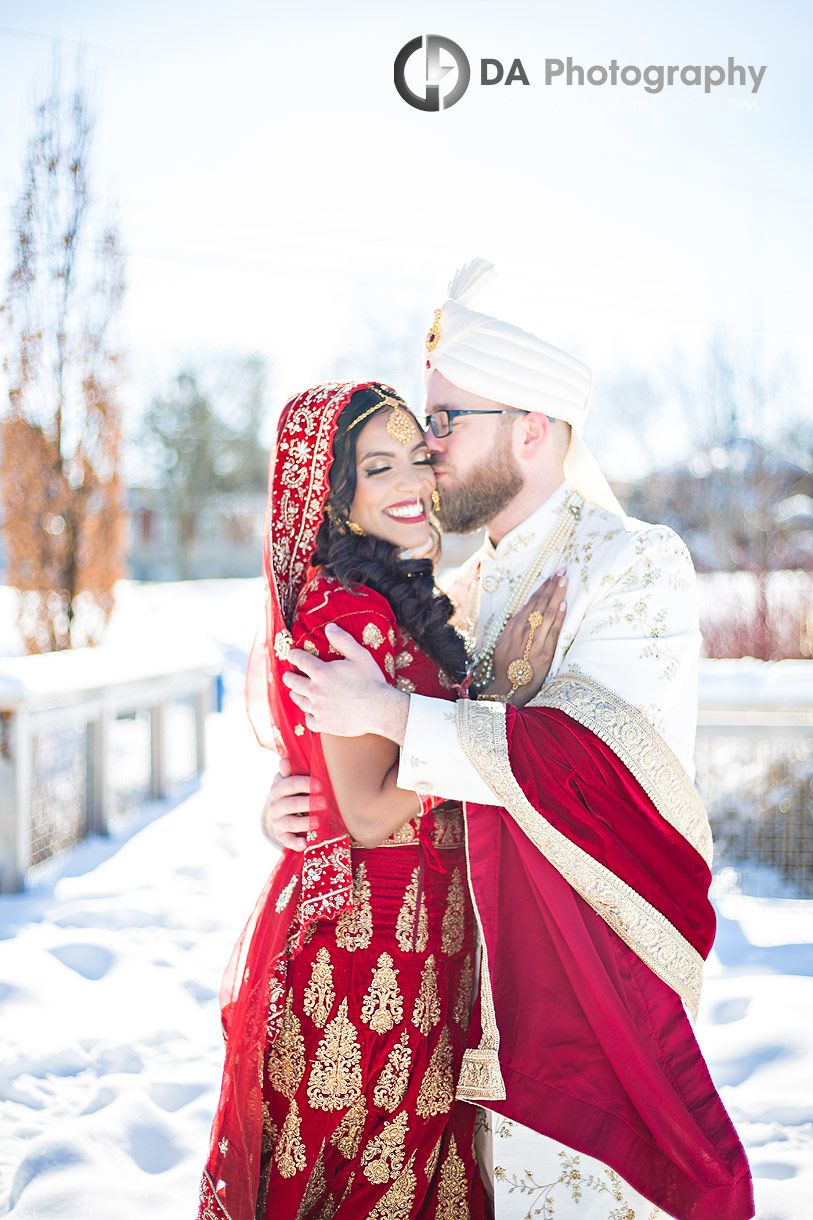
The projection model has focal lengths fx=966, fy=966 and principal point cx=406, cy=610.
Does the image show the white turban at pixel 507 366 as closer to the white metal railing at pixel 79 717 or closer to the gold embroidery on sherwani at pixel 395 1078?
the gold embroidery on sherwani at pixel 395 1078

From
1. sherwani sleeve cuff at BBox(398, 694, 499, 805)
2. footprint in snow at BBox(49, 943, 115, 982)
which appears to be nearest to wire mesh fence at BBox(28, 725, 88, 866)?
footprint in snow at BBox(49, 943, 115, 982)

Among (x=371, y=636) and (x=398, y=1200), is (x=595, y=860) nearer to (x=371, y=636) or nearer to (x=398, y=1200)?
(x=371, y=636)

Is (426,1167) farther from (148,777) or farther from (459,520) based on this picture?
(148,777)

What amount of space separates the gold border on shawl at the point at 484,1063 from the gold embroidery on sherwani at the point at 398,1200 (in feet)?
0.65

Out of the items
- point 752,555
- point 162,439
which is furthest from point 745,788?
point 162,439

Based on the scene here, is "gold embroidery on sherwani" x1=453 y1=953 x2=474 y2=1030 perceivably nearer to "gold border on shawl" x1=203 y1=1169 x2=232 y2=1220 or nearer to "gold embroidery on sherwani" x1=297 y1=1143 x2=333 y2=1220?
"gold embroidery on sherwani" x1=297 y1=1143 x2=333 y2=1220

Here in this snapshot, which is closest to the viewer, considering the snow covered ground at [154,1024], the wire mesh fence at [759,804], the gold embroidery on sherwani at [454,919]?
the gold embroidery on sherwani at [454,919]

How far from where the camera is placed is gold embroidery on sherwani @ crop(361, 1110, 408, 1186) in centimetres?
192

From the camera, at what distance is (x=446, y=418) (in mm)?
2486

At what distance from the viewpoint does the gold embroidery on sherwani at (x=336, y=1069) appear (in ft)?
6.29

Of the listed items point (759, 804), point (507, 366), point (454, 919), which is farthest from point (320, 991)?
point (759, 804)

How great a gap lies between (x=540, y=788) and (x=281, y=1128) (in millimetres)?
870

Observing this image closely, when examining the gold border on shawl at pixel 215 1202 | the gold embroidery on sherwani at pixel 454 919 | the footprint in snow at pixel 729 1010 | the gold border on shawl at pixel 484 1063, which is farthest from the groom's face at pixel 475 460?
the footprint in snow at pixel 729 1010

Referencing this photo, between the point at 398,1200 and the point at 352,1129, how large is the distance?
0.18 metres
